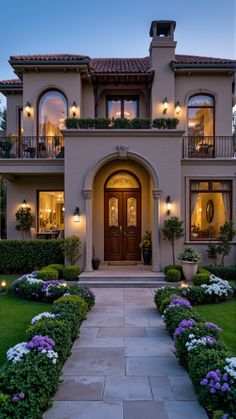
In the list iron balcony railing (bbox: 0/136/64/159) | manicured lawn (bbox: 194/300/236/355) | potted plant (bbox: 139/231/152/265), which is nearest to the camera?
manicured lawn (bbox: 194/300/236/355)

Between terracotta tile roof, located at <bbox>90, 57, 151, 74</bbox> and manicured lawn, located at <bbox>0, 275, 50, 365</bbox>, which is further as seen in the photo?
terracotta tile roof, located at <bbox>90, 57, 151, 74</bbox>

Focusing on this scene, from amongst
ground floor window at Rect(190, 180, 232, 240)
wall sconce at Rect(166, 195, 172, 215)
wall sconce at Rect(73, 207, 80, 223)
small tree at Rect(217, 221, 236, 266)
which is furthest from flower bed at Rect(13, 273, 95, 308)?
ground floor window at Rect(190, 180, 232, 240)

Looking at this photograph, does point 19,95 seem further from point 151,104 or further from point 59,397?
point 59,397

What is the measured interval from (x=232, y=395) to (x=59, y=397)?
78.2 inches

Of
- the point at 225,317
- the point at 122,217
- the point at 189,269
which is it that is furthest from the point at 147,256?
the point at 225,317

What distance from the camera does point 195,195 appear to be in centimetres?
1287

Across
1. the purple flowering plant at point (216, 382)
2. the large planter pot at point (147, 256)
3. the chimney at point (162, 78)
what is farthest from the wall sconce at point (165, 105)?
the purple flowering plant at point (216, 382)

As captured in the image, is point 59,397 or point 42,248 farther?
point 42,248

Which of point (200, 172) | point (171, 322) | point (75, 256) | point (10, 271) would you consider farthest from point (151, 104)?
point (171, 322)

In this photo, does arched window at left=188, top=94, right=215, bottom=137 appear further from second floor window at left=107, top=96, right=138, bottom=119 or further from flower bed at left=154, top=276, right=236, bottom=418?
flower bed at left=154, top=276, right=236, bottom=418

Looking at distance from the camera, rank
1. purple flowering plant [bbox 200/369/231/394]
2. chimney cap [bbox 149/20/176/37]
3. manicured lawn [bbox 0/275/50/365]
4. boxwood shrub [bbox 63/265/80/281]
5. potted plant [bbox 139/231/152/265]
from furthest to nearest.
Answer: chimney cap [bbox 149/20/176/37], potted plant [bbox 139/231/152/265], boxwood shrub [bbox 63/265/80/281], manicured lawn [bbox 0/275/50/365], purple flowering plant [bbox 200/369/231/394]

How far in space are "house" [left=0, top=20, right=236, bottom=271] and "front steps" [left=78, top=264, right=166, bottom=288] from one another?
3.06ft

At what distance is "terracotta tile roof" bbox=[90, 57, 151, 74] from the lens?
44.9 feet

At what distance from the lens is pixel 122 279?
10602mm
